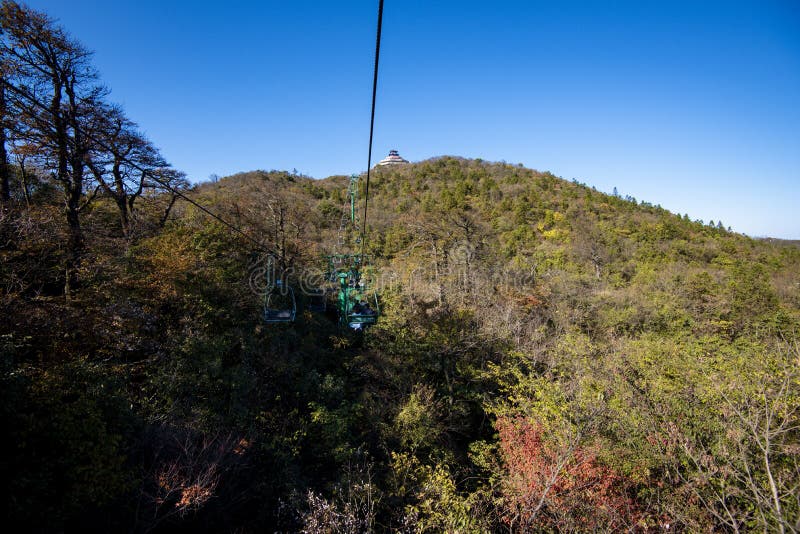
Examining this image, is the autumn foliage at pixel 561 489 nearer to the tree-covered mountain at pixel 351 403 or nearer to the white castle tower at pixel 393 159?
the tree-covered mountain at pixel 351 403

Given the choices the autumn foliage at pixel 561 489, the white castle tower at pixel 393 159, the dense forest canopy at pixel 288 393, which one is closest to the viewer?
the dense forest canopy at pixel 288 393

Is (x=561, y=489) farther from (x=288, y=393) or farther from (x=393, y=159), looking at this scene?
(x=393, y=159)

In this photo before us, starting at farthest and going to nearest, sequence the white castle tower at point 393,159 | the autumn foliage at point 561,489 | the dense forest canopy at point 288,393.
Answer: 1. the white castle tower at point 393,159
2. the autumn foliage at point 561,489
3. the dense forest canopy at point 288,393

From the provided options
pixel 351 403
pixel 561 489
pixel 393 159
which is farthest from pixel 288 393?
pixel 393 159

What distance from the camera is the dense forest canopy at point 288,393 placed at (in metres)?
5.58

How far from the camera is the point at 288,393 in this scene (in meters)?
11.0

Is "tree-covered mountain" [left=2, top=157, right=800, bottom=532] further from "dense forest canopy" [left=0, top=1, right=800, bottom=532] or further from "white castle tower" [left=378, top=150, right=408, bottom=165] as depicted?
"white castle tower" [left=378, top=150, right=408, bottom=165]

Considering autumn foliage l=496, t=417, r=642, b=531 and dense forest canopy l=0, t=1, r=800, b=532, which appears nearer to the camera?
dense forest canopy l=0, t=1, r=800, b=532

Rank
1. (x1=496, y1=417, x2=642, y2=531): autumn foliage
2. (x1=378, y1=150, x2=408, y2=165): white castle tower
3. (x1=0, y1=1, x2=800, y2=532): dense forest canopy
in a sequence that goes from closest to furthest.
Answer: (x1=0, y1=1, x2=800, y2=532): dense forest canopy < (x1=496, y1=417, x2=642, y2=531): autumn foliage < (x1=378, y1=150, x2=408, y2=165): white castle tower

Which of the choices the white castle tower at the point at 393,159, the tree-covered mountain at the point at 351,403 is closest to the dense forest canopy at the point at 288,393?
the tree-covered mountain at the point at 351,403

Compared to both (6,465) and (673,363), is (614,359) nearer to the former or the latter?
(673,363)

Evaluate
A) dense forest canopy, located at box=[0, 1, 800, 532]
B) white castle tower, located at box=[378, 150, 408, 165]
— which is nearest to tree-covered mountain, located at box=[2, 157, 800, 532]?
dense forest canopy, located at box=[0, 1, 800, 532]

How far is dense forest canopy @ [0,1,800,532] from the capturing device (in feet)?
18.3

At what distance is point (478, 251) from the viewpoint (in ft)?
77.7
